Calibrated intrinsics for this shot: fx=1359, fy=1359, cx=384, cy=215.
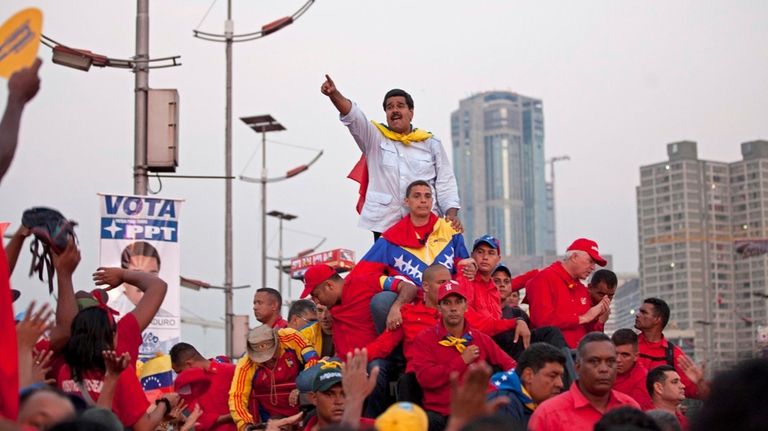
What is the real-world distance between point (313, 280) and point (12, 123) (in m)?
5.24

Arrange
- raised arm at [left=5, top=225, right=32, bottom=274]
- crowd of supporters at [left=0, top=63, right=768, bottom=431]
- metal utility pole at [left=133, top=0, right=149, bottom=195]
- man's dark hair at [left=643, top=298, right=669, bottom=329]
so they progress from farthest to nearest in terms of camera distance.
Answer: metal utility pole at [left=133, top=0, right=149, bottom=195] → man's dark hair at [left=643, top=298, right=669, bottom=329] → raised arm at [left=5, top=225, right=32, bottom=274] → crowd of supporters at [left=0, top=63, right=768, bottom=431]

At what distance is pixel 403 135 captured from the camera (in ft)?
39.6

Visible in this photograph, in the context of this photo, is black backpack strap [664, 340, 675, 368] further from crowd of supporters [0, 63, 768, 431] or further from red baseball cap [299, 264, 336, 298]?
red baseball cap [299, 264, 336, 298]

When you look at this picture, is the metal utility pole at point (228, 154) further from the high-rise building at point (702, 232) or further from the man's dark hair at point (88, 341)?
the high-rise building at point (702, 232)

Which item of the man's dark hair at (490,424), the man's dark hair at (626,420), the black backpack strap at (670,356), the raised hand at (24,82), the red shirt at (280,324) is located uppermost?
the raised hand at (24,82)

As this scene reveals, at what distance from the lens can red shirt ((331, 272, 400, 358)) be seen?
1105 cm

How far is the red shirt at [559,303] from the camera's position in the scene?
11.8 meters

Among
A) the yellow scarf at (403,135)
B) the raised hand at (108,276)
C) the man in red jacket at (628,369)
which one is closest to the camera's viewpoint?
the raised hand at (108,276)

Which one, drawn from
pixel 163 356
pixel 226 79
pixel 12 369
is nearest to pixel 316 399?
pixel 12 369

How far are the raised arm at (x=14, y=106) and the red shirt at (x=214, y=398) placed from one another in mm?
5757

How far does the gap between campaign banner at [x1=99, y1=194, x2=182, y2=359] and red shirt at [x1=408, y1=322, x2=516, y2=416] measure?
7.18 m

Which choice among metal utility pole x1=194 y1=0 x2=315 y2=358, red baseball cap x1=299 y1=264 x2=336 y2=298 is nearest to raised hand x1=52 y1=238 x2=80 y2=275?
red baseball cap x1=299 y1=264 x2=336 y2=298

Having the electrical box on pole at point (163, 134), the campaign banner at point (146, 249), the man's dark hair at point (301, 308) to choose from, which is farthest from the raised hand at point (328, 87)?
the electrical box on pole at point (163, 134)

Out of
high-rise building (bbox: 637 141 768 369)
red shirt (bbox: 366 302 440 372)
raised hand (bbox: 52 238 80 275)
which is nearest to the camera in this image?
raised hand (bbox: 52 238 80 275)
